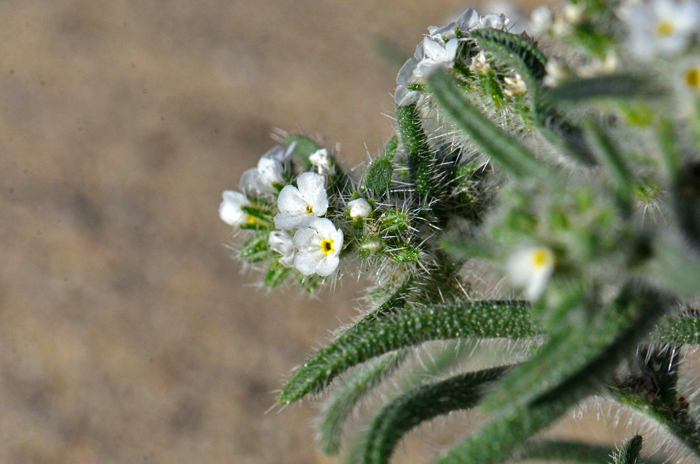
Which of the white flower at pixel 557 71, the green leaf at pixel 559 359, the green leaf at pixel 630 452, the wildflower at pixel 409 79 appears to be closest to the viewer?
the green leaf at pixel 559 359

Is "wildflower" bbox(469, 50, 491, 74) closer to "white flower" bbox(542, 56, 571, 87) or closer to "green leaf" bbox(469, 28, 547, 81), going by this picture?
"green leaf" bbox(469, 28, 547, 81)

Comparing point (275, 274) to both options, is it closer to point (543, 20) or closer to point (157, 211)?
point (543, 20)

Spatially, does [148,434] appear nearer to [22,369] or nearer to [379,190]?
[22,369]

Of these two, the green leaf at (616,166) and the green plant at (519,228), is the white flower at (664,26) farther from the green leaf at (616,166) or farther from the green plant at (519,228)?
the green leaf at (616,166)

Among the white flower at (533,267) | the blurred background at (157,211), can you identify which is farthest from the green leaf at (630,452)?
the blurred background at (157,211)

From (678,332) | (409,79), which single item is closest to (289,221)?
(409,79)

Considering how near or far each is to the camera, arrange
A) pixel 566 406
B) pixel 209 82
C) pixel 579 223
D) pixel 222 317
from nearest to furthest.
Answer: pixel 579 223 < pixel 566 406 < pixel 222 317 < pixel 209 82

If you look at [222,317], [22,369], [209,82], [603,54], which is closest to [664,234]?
[603,54]
